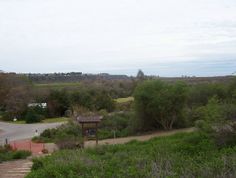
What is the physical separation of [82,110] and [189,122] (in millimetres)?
13781

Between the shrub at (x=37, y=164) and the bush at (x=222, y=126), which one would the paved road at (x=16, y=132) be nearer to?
the shrub at (x=37, y=164)

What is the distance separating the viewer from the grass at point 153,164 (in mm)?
9343

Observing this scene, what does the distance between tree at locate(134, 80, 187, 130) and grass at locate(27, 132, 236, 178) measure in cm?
1979

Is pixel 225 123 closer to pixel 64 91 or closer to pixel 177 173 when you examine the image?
pixel 177 173

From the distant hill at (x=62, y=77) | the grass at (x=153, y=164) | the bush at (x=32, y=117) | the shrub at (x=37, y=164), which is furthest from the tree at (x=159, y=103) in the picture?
the distant hill at (x=62, y=77)

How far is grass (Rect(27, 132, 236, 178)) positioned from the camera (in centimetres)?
934

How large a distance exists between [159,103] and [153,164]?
109ft

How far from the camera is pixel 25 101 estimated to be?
240ft

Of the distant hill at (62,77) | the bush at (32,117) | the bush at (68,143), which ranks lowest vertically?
the bush at (32,117)

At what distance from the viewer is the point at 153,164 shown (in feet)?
34.6

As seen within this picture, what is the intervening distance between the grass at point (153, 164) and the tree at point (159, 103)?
19.8 m

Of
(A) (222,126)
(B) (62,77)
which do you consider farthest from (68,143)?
(B) (62,77)

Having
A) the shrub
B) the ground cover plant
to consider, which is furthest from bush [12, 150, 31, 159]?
the shrub

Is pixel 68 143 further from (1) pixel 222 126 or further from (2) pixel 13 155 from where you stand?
(1) pixel 222 126
